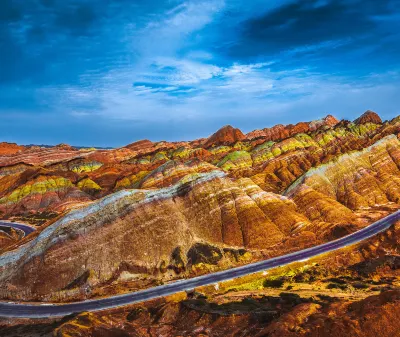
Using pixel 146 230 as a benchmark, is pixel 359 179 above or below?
above

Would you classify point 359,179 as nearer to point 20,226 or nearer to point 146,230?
point 146,230

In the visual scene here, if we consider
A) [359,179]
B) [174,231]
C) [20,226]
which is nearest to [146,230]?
[174,231]

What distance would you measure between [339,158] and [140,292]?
90.2 metres

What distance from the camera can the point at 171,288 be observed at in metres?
67.4

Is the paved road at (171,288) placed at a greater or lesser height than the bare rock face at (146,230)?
lesser

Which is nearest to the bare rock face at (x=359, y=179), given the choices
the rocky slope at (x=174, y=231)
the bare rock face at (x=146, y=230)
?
the rocky slope at (x=174, y=231)

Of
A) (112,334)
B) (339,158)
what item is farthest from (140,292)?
(339,158)

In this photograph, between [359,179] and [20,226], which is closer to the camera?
[359,179]

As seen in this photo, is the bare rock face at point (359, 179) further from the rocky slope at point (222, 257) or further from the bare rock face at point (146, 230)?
the bare rock face at point (146, 230)

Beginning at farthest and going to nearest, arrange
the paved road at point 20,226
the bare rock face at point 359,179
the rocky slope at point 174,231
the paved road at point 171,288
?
the paved road at point 20,226 → the bare rock face at point 359,179 → the rocky slope at point 174,231 → the paved road at point 171,288

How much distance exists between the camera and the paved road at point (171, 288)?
61344 mm

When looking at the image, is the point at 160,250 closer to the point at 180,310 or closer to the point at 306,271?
the point at 180,310

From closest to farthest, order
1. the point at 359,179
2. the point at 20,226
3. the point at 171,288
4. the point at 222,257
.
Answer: the point at 171,288 < the point at 222,257 < the point at 359,179 < the point at 20,226

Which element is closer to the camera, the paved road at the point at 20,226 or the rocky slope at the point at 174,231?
the rocky slope at the point at 174,231
